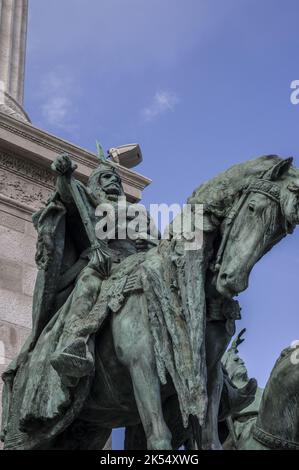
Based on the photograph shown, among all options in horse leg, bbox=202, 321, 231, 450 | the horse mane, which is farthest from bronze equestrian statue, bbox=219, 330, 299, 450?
the horse mane

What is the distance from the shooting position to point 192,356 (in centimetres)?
640

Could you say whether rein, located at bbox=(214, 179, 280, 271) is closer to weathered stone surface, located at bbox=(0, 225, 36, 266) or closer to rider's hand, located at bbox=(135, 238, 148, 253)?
rider's hand, located at bbox=(135, 238, 148, 253)

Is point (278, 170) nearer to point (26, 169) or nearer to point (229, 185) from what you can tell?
point (229, 185)

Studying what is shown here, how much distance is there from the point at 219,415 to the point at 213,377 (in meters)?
0.66

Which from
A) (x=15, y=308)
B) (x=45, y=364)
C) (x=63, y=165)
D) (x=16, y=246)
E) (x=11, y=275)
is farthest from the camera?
(x=16, y=246)

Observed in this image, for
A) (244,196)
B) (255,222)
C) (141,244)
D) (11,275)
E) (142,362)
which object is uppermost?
(11,275)

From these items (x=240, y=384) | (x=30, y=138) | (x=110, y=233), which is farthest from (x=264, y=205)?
(x=30, y=138)

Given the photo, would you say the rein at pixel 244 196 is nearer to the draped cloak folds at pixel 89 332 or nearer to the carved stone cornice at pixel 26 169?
the draped cloak folds at pixel 89 332

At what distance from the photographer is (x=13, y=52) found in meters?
13.3

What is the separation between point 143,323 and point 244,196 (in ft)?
3.66

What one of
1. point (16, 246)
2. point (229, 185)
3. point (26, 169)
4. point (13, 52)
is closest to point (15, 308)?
point (16, 246)

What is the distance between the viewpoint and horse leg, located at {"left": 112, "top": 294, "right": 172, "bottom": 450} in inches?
251

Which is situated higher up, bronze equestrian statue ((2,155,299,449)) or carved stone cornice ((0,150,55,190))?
carved stone cornice ((0,150,55,190))

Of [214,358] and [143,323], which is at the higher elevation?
[143,323]
